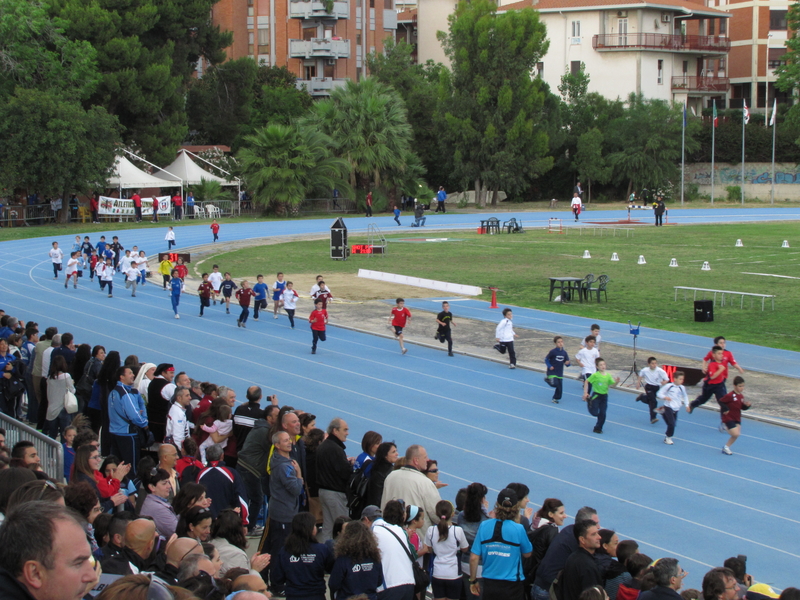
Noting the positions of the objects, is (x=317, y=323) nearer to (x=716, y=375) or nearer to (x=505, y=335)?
(x=505, y=335)

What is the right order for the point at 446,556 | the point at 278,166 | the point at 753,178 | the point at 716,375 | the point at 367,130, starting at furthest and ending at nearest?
the point at 753,178
the point at 367,130
the point at 278,166
the point at 716,375
the point at 446,556

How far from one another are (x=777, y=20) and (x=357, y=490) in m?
85.8

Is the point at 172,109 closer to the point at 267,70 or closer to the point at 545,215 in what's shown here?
the point at 267,70

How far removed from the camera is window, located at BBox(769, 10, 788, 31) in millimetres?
81938

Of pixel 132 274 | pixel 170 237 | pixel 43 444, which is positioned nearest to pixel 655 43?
pixel 170 237

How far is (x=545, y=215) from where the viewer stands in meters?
65.4

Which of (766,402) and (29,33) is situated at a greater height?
(29,33)

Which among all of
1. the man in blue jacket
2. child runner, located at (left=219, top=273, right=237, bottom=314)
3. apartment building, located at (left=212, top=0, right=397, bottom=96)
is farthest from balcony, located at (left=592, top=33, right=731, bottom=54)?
the man in blue jacket

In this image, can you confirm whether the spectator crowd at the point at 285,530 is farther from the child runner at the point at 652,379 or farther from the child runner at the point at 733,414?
the child runner at the point at 652,379

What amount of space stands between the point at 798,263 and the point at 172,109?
44.7 metres

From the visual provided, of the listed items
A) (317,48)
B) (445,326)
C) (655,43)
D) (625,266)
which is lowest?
(445,326)

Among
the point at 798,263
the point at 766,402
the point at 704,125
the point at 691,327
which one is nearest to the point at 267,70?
the point at 704,125

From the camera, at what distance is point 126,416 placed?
34.1 ft

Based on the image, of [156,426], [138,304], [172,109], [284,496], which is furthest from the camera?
[172,109]
